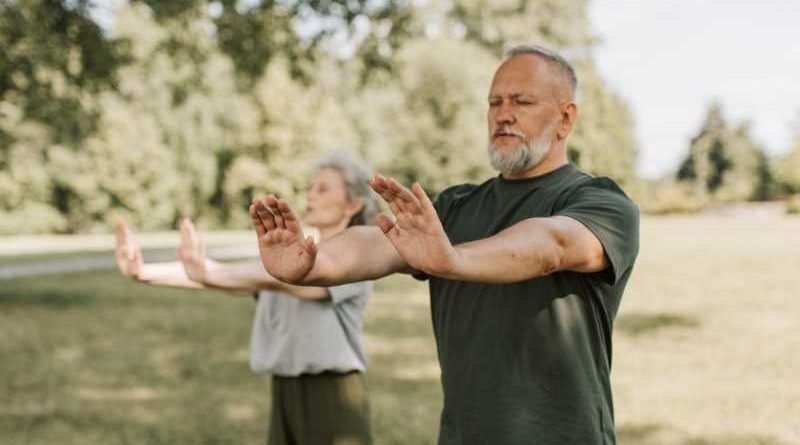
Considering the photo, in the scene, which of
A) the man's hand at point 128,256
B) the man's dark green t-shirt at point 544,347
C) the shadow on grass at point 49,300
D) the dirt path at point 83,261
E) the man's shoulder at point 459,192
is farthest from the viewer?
the dirt path at point 83,261

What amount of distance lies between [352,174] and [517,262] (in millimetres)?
2116

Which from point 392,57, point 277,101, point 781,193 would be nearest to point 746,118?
point 781,193

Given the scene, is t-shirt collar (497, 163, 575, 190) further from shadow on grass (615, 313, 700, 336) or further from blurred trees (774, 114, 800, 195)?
blurred trees (774, 114, 800, 195)

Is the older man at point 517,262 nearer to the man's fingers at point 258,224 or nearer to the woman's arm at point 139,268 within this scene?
the man's fingers at point 258,224

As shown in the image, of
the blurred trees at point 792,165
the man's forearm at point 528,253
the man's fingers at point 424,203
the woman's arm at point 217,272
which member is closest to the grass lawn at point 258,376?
the woman's arm at point 217,272

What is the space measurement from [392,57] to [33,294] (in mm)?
8342

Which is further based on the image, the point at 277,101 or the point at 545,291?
the point at 277,101

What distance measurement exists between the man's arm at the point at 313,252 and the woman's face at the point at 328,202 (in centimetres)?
147

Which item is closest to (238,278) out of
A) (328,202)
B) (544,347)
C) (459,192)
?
(328,202)

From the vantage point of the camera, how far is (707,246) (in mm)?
28922

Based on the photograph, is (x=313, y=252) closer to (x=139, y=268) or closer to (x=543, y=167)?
(x=543, y=167)

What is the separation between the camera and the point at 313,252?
216 centimetres

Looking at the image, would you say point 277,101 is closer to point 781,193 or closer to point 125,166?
point 125,166

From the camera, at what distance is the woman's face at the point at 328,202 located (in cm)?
390
